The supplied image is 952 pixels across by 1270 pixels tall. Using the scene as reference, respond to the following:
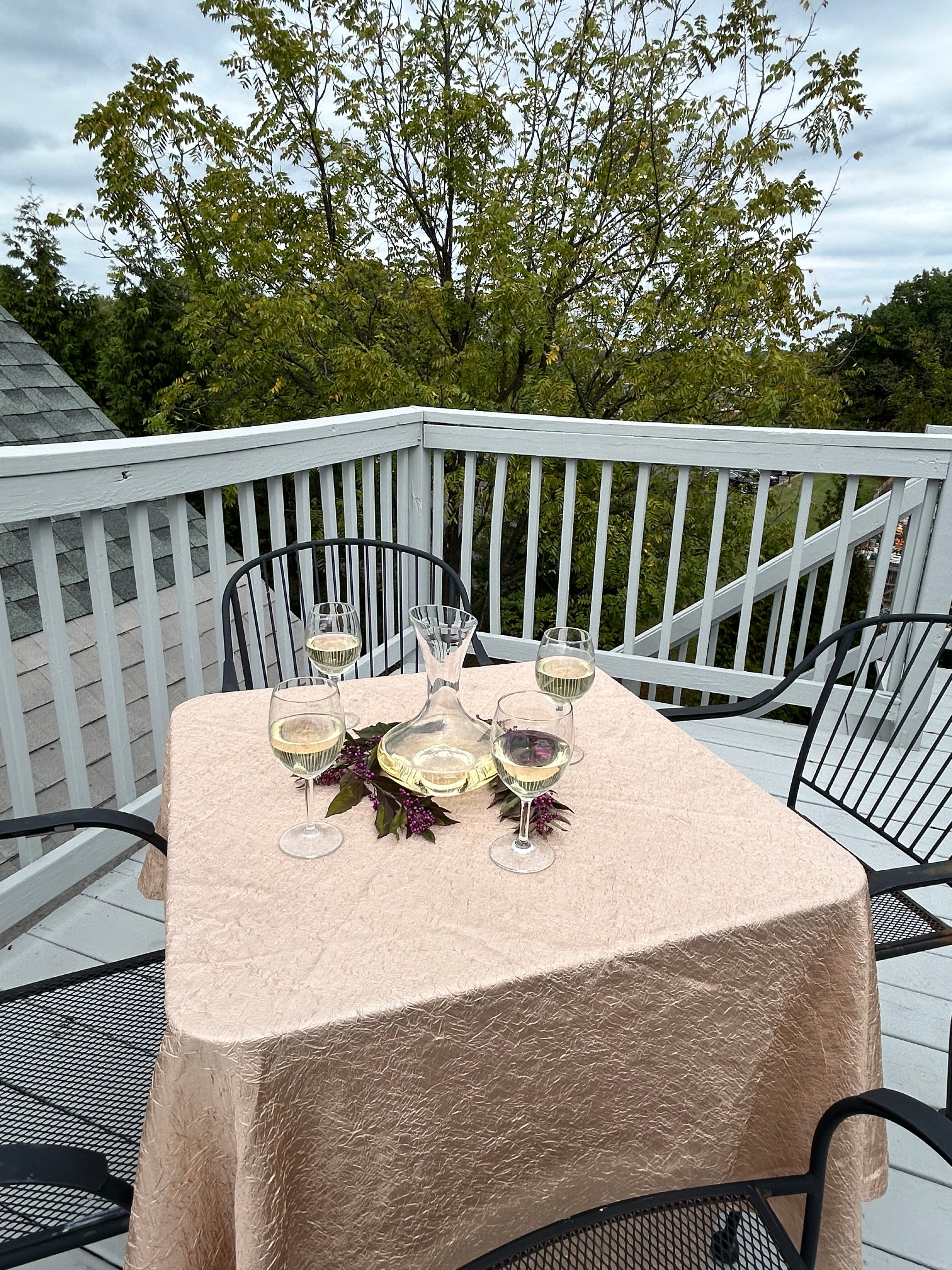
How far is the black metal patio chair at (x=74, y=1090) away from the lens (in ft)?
2.69

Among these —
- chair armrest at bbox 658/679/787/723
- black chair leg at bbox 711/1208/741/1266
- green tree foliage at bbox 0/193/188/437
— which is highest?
green tree foliage at bbox 0/193/188/437

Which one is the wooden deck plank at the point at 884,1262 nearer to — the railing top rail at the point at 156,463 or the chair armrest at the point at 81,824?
the chair armrest at the point at 81,824

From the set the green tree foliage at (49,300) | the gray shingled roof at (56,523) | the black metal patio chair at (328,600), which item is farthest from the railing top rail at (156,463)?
the green tree foliage at (49,300)

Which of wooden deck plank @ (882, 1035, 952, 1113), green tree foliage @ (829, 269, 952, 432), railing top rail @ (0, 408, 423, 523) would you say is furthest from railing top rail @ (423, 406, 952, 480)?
green tree foliage @ (829, 269, 952, 432)

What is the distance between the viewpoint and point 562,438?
3033 millimetres

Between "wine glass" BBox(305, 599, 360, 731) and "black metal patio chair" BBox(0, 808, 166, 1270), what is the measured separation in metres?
0.40

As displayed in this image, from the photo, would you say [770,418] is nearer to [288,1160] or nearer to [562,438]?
[562,438]

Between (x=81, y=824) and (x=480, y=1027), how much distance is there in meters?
0.78

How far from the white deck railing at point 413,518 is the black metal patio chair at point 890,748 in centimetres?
27

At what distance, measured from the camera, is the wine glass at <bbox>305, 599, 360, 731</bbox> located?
142 cm

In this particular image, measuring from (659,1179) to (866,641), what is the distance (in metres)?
2.71

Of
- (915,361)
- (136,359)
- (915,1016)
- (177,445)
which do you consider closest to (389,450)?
(177,445)

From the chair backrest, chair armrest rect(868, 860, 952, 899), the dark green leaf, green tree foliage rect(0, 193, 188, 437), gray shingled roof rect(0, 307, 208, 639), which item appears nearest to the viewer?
the dark green leaf

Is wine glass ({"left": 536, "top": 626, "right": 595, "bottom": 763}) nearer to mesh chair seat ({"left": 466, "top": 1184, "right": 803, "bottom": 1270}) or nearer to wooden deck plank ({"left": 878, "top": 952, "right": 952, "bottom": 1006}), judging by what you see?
mesh chair seat ({"left": 466, "top": 1184, "right": 803, "bottom": 1270})
